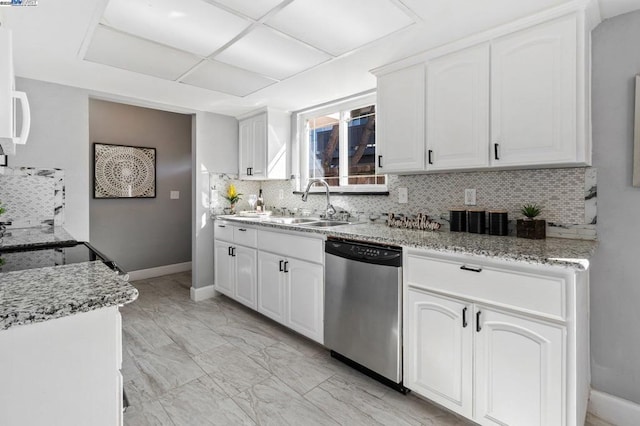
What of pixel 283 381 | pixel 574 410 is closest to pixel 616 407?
pixel 574 410

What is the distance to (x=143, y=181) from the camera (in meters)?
4.41

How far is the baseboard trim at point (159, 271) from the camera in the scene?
14.5 ft

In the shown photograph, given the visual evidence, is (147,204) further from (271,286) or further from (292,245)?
(292,245)

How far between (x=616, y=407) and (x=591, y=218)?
1024 mm

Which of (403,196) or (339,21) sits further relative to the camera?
(403,196)

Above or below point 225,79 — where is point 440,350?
below

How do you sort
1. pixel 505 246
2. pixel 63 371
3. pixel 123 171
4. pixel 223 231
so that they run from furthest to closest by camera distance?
pixel 123 171
pixel 223 231
pixel 505 246
pixel 63 371

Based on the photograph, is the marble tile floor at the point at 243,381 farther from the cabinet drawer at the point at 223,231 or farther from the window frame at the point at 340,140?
the window frame at the point at 340,140

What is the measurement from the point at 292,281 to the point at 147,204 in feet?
9.54

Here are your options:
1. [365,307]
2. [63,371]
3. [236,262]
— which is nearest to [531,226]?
[365,307]

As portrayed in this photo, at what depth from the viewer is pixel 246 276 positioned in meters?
3.21

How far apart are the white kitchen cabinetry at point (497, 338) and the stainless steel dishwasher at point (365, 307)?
8cm

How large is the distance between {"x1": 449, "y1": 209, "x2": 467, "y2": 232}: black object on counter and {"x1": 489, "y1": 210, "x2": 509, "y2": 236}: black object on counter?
7.0 inches

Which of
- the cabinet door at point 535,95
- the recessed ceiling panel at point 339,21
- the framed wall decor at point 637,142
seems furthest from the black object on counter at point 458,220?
the recessed ceiling panel at point 339,21
